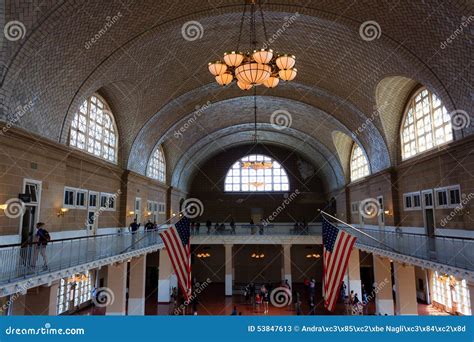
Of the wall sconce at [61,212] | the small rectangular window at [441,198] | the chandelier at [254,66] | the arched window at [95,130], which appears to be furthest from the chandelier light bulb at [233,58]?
the small rectangular window at [441,198]

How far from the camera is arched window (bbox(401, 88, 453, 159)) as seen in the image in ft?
47.4

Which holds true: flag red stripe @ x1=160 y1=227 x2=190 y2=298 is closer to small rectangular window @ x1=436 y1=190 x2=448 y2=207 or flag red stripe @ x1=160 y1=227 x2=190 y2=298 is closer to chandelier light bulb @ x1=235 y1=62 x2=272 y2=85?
chandelier light bulb @ x1=235 y1=62 x2=272 y2=85

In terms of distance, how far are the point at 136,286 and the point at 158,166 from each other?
9.60 metres

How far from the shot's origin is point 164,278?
82.1 ft

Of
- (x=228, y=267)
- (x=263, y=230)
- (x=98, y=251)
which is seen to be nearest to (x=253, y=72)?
(x=98, y=251)

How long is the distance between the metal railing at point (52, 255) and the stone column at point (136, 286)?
467cm

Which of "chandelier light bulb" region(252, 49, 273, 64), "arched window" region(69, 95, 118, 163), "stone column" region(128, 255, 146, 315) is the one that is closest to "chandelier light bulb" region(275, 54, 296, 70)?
"chandelier light bulb" region(252, 49, 273, 64)

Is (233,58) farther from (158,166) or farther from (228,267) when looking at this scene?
(228,267)

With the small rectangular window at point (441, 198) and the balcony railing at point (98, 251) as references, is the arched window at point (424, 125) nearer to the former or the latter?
the small rectangular window at point (441, 198)

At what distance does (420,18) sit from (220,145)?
24.9 m

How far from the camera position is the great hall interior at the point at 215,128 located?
34.0 feet

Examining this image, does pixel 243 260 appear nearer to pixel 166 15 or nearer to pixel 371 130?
pixel 371 130

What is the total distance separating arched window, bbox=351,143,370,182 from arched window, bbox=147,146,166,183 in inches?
563

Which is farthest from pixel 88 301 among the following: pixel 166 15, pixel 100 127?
pixel 166 15
